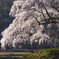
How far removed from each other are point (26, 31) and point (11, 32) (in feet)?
3.33

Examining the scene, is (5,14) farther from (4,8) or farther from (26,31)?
(26,31)

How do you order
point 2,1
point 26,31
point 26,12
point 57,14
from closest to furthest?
point 26,12
point 57,14
point 26,31
point 2,1

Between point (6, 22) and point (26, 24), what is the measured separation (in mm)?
23713

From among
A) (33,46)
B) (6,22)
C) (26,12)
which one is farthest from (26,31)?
(6,22)

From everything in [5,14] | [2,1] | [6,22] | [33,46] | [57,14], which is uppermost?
[2,1]

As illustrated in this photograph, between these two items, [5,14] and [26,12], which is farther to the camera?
[5,14]

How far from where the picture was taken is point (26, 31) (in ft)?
31.7

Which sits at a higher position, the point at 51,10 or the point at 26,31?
the point at 51,10

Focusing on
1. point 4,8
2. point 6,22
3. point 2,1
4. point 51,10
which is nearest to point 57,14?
point 51,10

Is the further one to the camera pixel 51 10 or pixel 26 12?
pixel 51 10

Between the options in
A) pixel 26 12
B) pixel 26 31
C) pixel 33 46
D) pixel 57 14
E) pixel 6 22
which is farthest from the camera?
pixel 6 22

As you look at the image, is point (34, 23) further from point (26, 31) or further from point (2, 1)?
point (2, 1)

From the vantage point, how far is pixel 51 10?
914cm

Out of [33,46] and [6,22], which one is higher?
[6,22]
